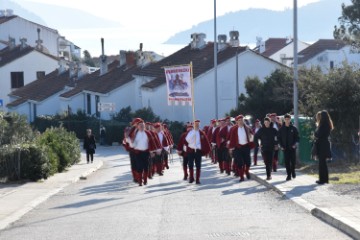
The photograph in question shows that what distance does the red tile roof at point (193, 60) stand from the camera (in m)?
57.2

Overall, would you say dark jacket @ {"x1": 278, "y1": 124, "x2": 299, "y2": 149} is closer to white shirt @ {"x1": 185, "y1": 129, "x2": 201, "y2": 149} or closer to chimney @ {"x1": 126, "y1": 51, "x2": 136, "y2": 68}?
white shirt @ {"x1": 185, "y1": 129, "x2": 201, "y2": 149}

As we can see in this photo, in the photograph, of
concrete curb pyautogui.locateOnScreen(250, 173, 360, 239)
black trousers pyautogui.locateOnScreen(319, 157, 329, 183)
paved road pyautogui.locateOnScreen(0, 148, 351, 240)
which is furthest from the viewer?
black trousers pyautogui.locateOnScreen(319, 157, 329, 183)

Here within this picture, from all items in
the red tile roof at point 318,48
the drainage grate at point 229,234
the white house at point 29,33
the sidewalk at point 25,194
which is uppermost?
the white house at point 29,33

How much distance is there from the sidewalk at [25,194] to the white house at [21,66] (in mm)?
59564

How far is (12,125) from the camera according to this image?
26016mm

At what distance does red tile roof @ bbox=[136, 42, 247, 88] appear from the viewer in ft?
188

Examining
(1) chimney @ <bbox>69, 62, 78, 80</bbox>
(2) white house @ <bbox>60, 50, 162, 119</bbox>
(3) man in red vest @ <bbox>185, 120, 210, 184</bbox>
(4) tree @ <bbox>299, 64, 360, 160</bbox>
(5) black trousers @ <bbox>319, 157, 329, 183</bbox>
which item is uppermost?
(1) chimney @ <bbox>69, 62, 78, 80</bbox>

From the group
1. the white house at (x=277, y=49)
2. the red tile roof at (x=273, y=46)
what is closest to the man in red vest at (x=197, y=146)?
the white house at (x=277, y=49)

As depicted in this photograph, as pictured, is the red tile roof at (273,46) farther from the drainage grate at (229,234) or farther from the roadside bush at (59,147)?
the drainage grate at (229,234)

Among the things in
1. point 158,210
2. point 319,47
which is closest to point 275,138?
point 158,210

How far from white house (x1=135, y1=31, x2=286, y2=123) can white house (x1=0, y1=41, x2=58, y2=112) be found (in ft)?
92.1

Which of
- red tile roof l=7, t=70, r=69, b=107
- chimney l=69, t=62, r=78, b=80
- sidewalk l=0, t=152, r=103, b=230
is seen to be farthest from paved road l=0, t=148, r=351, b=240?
chimney l=69, t=62, r=78, b=80

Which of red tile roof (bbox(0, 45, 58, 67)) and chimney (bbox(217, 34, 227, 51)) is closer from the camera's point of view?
chimney (bbox(217, 34, 227, 51))

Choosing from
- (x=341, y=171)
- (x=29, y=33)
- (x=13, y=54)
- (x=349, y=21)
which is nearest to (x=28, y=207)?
(x=341, y=171)
